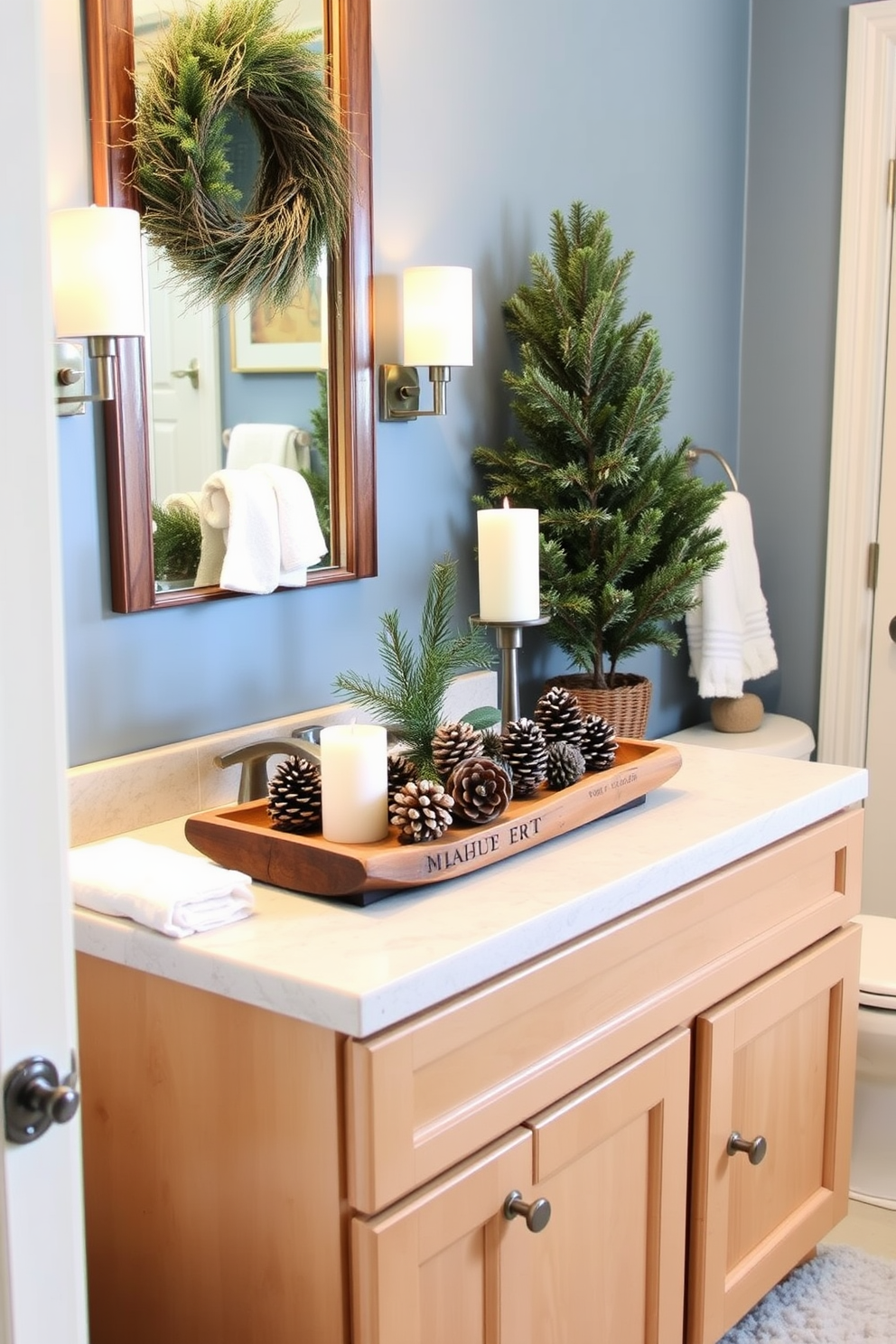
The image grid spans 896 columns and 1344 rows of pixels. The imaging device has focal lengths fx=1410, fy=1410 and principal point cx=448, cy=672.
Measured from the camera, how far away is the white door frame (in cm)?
267

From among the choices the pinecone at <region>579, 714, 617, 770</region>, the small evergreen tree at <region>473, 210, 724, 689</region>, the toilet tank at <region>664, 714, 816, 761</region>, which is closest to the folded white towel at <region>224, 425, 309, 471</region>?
the small evergreen tree at <region>473, 210, 724, 689</region>

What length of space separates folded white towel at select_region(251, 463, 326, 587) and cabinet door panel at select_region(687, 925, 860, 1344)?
2.47ft

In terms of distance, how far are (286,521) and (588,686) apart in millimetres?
680

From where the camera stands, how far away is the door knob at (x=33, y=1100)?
97 centimetres

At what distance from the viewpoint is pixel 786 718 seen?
2900 mm

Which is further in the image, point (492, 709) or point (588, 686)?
point (588, 686)

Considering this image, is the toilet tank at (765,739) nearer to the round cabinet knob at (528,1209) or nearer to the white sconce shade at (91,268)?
the round cabinet knob at (528,1209)

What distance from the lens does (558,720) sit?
172 centimetres

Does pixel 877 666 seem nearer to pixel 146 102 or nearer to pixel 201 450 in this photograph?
pixel 201 450

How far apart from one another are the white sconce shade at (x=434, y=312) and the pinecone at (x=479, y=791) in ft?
2.27

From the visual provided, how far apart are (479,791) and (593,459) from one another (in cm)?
83

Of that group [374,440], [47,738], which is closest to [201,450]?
[374,440]

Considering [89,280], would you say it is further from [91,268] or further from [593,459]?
[593,459]

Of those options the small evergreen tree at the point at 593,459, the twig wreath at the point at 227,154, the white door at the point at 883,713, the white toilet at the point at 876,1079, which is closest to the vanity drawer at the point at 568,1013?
the white toilet at the point at 876,1079
